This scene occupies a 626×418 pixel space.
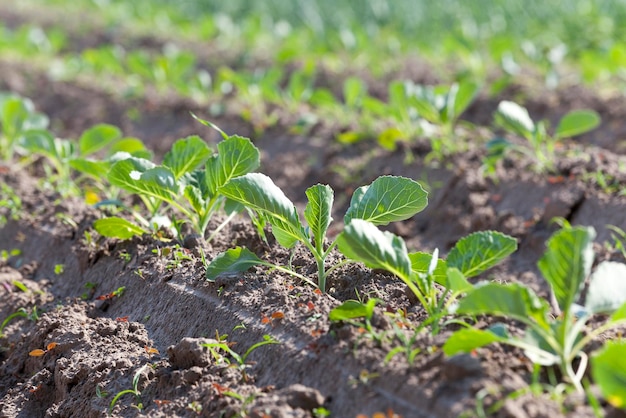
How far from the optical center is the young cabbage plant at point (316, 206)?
2.69 meters

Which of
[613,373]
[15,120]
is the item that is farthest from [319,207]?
[15,120]

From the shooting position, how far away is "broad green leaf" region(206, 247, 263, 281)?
2.82 metres

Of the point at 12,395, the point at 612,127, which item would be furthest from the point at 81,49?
the point at 12,395

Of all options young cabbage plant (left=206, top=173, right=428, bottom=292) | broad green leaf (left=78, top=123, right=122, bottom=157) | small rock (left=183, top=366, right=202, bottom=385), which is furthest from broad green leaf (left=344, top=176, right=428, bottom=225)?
broad green leaf (left=78, top=123, right=122, bottom=157)

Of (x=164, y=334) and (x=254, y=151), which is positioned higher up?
(x=254, y=151)

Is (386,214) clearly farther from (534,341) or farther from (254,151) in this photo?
(534,341)

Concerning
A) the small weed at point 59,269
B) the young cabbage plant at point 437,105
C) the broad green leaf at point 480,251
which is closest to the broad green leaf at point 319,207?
the broad green leaf at point 480,251

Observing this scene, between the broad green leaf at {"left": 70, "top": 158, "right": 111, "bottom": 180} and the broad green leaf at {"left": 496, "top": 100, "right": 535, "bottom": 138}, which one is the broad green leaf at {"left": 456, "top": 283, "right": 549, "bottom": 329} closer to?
the broad green leaf at {"left": 70, "top": 158, "right": 111, "bottom": 180}

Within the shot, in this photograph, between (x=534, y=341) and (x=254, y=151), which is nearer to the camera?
(x=534, y=341)

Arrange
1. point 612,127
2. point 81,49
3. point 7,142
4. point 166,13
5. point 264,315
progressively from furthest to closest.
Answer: point 166,13 < point 81,49 < point 612,127 < point 7,142 < point 264,315

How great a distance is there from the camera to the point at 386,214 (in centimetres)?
277

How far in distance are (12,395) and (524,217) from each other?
9.10 feet

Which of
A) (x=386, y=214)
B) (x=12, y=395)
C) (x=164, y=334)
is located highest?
(x=386, y=214)

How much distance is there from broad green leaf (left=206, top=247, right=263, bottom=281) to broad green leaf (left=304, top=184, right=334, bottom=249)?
0.72 feet
